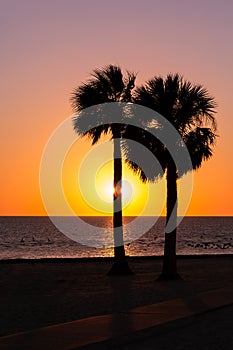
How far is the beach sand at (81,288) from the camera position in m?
19.7

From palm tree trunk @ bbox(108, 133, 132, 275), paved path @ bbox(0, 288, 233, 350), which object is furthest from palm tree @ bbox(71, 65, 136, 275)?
paved path @ bbox(0, 288, 233, 350)

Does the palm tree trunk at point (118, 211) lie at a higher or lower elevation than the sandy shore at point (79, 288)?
higher

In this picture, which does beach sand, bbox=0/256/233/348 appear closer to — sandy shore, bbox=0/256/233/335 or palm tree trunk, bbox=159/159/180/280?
sandy shore, bbox=0/256/233/335

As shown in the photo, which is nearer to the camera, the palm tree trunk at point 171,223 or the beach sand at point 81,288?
the beach sand at point 81,288

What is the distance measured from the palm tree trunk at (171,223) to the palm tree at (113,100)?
10.6ft

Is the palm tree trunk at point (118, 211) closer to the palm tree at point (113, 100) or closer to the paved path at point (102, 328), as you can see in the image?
the palm tree at point (113, 100)

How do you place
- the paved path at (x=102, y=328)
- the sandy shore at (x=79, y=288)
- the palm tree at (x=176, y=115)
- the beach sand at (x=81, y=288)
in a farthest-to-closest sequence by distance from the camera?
the palm tree at (x=176, y=115) → the sandy shore at (x=79, y=288) → the beach sand at (x=81, y=288) → the paved path at (x=102, y=328)

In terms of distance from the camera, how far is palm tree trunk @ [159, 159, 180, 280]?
3225 centimetres

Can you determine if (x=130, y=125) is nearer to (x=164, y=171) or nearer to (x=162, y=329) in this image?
(x=164, y=171)

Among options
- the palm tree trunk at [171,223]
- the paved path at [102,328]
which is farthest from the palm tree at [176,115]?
the paved path at [102,328]

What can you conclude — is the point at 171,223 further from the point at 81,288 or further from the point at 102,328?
the point at 102,328

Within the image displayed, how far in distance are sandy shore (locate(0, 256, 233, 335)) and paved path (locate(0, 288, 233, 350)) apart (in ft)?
5.42

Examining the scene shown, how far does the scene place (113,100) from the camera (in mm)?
35125

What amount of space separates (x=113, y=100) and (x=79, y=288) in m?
10.6
